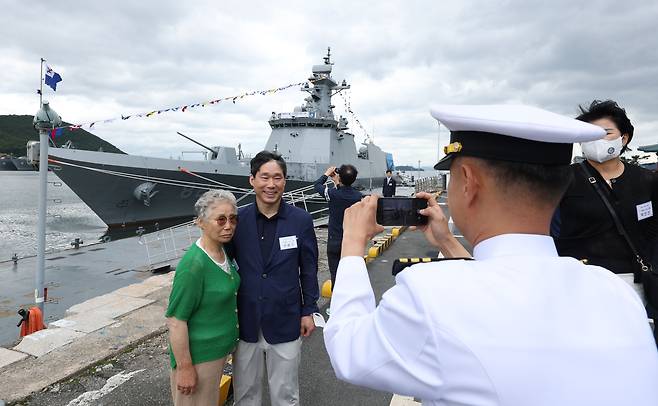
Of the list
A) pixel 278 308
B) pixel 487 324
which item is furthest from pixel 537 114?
pixel 278 308

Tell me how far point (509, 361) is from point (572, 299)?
212 millimetres

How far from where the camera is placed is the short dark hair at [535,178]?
944mm

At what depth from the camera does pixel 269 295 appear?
7.97 ft

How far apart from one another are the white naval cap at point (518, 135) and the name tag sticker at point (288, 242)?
5.53 ft

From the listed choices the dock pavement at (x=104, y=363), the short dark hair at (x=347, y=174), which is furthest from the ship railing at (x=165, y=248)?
the short dark hair at (x=347, y=174)

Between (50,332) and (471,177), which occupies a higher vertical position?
(471,177)

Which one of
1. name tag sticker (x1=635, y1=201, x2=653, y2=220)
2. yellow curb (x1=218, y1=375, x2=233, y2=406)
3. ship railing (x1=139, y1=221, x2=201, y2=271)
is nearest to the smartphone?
name tag sticker (x1=635, y1=201, x2=653, y2=220)

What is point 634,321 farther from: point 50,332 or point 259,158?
point 50,332

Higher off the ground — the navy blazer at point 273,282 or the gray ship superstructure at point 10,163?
the gray ship superstructure at point 10,163

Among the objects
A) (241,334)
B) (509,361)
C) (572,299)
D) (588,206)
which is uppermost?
(588,206)

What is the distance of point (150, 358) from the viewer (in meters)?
3.45

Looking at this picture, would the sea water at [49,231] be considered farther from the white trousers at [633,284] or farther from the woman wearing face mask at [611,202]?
the white trousers at [633,284]

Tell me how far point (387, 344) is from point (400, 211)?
1.98 feet

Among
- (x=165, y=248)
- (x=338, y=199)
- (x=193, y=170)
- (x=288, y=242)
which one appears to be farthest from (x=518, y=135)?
(x=193, y=170)
